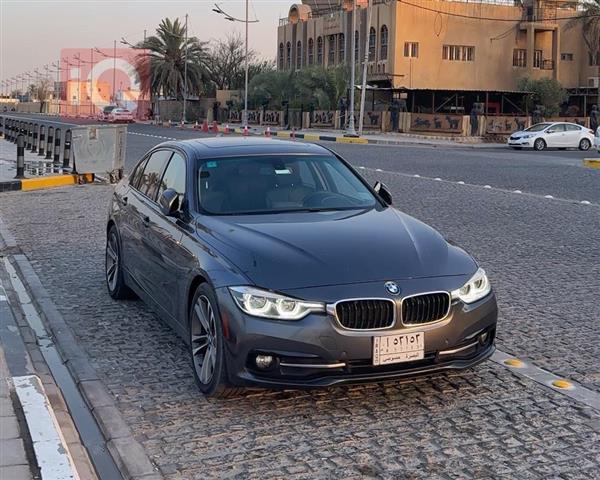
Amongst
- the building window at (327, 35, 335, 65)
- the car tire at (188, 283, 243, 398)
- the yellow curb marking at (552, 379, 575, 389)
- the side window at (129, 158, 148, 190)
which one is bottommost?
the yellow curb marking at (552, 379, 575, 389)

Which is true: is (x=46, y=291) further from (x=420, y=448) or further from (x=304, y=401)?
(x=420, y=448)

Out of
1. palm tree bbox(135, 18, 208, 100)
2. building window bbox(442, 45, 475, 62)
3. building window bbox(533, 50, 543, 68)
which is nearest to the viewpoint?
building window bbox(442, 45, 475, 62)

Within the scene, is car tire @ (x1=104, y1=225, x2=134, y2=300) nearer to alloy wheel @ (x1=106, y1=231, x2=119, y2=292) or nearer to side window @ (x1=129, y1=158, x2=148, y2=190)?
alloy wheel @ (x1=106, y1=231, x2=119, y2=292)

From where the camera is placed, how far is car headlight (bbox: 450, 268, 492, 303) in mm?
5102

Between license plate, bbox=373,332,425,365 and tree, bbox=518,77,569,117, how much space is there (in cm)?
5444

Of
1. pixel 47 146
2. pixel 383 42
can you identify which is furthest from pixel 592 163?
pixel 383 42

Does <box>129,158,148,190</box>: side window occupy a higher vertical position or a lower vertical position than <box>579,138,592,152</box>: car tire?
lower

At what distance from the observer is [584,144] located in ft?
137

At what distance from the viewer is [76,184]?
62.2ft

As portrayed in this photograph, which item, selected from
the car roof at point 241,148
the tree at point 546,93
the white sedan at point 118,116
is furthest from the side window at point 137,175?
the white sedan at point 118,116

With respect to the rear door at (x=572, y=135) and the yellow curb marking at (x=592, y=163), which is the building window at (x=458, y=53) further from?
the yellow curb marking at (x=592, y=163)

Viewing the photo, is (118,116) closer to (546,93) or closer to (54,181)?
(546,93)

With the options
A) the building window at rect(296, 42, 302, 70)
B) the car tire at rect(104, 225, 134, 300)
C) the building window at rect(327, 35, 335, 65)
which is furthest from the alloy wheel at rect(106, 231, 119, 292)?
the building window at rect(296, 42, 302, 70)

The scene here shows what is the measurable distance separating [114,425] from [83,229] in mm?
7704
